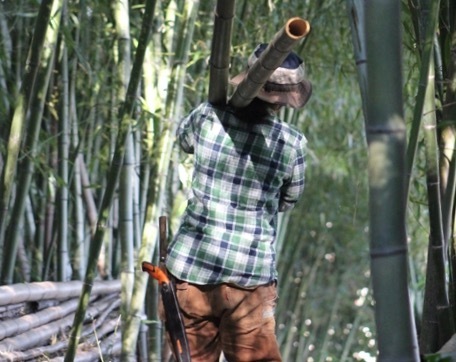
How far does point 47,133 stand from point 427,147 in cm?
309

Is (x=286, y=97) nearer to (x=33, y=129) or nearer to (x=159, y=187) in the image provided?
(x=159, y=187)

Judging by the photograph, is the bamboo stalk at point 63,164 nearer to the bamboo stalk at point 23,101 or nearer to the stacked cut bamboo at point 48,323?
the stacked cut bamboo at point 48,323

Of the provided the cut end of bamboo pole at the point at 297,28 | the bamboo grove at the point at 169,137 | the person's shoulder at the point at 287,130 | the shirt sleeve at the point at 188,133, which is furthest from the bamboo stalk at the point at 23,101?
the cut end of bamboo pole at the point at 297,28

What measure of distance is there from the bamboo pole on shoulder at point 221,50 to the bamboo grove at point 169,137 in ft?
1.00

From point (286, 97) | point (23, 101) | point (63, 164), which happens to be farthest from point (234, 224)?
point (63, 164)

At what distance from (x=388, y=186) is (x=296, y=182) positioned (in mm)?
1160

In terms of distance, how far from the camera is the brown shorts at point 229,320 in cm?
277

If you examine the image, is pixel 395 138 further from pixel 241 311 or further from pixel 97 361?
pixel 97 361

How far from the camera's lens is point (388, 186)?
170 cm

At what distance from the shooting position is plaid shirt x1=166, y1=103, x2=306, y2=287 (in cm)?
275

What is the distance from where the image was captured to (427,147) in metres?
2.52

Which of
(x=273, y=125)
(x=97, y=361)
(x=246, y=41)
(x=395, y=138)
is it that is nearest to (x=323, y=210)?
(x=246, y=41)

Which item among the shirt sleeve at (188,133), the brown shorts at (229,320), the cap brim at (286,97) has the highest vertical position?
the cap brim at (286,97)

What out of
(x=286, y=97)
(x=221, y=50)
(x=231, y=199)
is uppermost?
(x=221, y=50)
